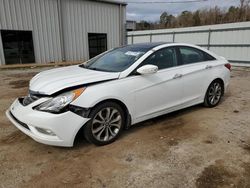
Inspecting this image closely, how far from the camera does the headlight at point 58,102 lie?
2906 mm

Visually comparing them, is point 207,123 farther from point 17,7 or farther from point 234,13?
point 234,13

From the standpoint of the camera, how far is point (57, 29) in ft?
45.6

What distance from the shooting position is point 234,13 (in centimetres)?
1452

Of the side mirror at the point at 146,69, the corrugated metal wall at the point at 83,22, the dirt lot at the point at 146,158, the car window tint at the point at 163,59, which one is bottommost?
the dirt lot at the point at 146,158

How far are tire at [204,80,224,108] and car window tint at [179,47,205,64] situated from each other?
641mm

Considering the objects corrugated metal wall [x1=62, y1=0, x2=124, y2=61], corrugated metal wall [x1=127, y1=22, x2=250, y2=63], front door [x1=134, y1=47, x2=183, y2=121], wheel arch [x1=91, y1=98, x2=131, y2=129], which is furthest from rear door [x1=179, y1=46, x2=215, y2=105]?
corrugated metal wall [x1=62, y1=0, x2=124, y2=61]

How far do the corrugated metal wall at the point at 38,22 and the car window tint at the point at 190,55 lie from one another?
11.0 m

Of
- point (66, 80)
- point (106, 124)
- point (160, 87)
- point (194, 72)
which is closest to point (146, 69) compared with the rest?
point (160, 87)

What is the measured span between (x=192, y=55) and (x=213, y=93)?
104cm

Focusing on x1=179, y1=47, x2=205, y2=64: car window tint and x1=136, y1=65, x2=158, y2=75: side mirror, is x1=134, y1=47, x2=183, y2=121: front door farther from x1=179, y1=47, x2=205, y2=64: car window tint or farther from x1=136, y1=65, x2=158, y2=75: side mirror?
x1=179, y1=47, x2=205, y2=64: car window tint

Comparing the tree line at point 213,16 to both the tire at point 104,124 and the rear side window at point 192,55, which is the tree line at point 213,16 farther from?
the tire at point 104,124

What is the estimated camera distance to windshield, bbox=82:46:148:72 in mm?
3753

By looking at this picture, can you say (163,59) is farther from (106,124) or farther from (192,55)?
(106,124)

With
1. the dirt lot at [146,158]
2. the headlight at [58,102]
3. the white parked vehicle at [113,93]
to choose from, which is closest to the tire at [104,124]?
the white parked vehicle at [113,93]
